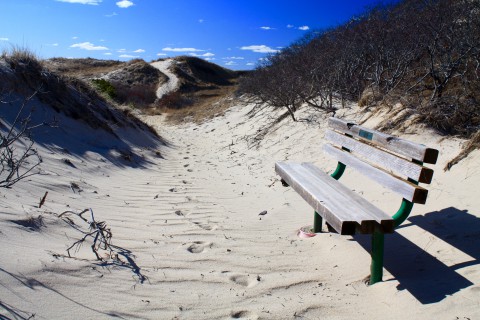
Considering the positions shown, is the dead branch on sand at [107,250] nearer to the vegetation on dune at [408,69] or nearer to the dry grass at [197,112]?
the vegetation on dune at [408,69]

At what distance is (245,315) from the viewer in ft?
9.31

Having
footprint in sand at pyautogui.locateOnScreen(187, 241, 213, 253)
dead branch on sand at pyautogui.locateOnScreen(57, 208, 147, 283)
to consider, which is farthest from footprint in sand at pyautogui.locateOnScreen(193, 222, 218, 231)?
dead branch on sand at pyautogui.locateOnScreen(57, 208, 147, 283)

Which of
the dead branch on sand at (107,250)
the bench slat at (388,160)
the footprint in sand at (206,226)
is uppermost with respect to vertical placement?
the bench slat at (388,160)

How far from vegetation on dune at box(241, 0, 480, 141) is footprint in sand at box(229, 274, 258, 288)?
13.1 feet

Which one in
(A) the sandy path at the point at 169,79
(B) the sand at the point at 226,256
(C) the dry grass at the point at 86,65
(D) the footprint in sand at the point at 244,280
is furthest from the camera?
(C) the dry grass at the point at 86,65

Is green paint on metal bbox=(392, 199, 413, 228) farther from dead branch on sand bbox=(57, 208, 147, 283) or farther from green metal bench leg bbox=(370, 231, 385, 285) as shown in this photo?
dead branch on sand bbox=(57, 208, 147, 283)

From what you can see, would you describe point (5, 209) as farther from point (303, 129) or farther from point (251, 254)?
point (303, 129)

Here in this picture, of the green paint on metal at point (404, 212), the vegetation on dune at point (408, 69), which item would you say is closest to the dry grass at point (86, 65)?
the vegetation on dune at point (408, 69)

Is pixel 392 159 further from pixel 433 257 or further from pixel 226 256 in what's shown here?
pixel 226 256

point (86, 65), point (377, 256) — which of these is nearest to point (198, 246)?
point (377, 256)

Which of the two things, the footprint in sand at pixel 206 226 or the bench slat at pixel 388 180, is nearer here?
the bench slat at pixel 388 180

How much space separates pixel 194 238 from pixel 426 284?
2.15 metres

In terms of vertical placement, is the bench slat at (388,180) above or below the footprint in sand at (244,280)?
above

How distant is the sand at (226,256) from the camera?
8.96 feet
